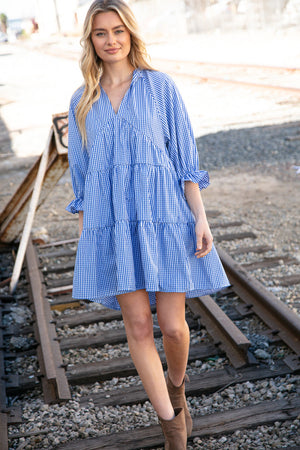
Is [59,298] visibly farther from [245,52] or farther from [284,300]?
[245,52]

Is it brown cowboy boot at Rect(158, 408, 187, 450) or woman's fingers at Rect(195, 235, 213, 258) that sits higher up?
woman's fingers at Rect(195, 235, 213, 258)

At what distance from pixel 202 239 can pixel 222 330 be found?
159cm

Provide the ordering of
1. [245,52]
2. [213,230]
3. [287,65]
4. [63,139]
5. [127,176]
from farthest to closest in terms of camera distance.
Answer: [245,52]
[287,65]
[213,230]
[63,139]
[127,176]

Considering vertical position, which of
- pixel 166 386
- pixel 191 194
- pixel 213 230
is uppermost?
pixel 191 194

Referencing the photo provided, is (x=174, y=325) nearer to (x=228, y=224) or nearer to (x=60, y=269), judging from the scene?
(x=60, y=269)

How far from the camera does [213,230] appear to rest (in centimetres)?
673

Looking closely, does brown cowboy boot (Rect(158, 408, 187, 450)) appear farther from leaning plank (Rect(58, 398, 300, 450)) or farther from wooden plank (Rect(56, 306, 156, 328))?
wooden plank (Rect(56, 306, 156, 328))

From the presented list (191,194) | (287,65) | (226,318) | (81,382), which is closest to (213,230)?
(226,318)

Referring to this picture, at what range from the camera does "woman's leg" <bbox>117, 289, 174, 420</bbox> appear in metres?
2.68

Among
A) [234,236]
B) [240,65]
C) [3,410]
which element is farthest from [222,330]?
[240,65]

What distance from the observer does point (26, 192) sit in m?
6.20

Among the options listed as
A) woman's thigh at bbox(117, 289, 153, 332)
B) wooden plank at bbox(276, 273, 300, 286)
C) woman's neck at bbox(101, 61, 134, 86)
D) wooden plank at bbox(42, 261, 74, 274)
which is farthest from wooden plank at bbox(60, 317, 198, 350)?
woman's neck at bbox(101, 61, 134, 86)

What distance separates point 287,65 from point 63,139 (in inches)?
598

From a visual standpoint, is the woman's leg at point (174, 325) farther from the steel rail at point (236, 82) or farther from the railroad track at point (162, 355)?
the steel rail at point (236, 82)
